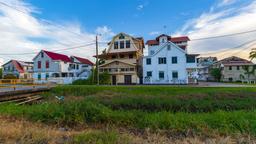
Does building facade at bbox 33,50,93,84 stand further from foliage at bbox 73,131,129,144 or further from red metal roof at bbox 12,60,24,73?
foliage at bbox 73,131,129,144

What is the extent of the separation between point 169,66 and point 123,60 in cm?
935

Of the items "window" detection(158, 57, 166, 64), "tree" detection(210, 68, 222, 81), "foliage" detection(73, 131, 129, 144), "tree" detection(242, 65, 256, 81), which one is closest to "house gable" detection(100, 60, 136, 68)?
"window" detection(158, 57, 166, 64)

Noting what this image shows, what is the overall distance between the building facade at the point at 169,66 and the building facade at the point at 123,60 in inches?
90.5

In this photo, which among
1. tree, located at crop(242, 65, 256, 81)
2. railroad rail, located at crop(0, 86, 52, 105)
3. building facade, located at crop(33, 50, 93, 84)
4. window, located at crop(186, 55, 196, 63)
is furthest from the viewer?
building facade, located at crop(33, 50, 93, 84)

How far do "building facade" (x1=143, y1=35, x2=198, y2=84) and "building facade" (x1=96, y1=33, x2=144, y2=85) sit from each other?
7.54 feet

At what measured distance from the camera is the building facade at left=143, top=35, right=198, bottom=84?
27969 mm

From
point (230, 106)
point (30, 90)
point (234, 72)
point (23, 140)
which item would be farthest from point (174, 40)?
point (23, 140)

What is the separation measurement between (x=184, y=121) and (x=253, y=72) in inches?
1633

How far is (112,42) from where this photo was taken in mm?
33906

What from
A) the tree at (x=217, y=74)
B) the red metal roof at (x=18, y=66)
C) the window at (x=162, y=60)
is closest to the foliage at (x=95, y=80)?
Answer: the window at (x=162, y=60)

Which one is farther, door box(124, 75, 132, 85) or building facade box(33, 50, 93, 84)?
building facade box(33, 50, 93, 84)

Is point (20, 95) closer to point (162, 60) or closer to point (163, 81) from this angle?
point (163, 81)

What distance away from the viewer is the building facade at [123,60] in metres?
30.2

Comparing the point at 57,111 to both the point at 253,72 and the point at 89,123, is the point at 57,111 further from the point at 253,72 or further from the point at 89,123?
the point at 253,72
